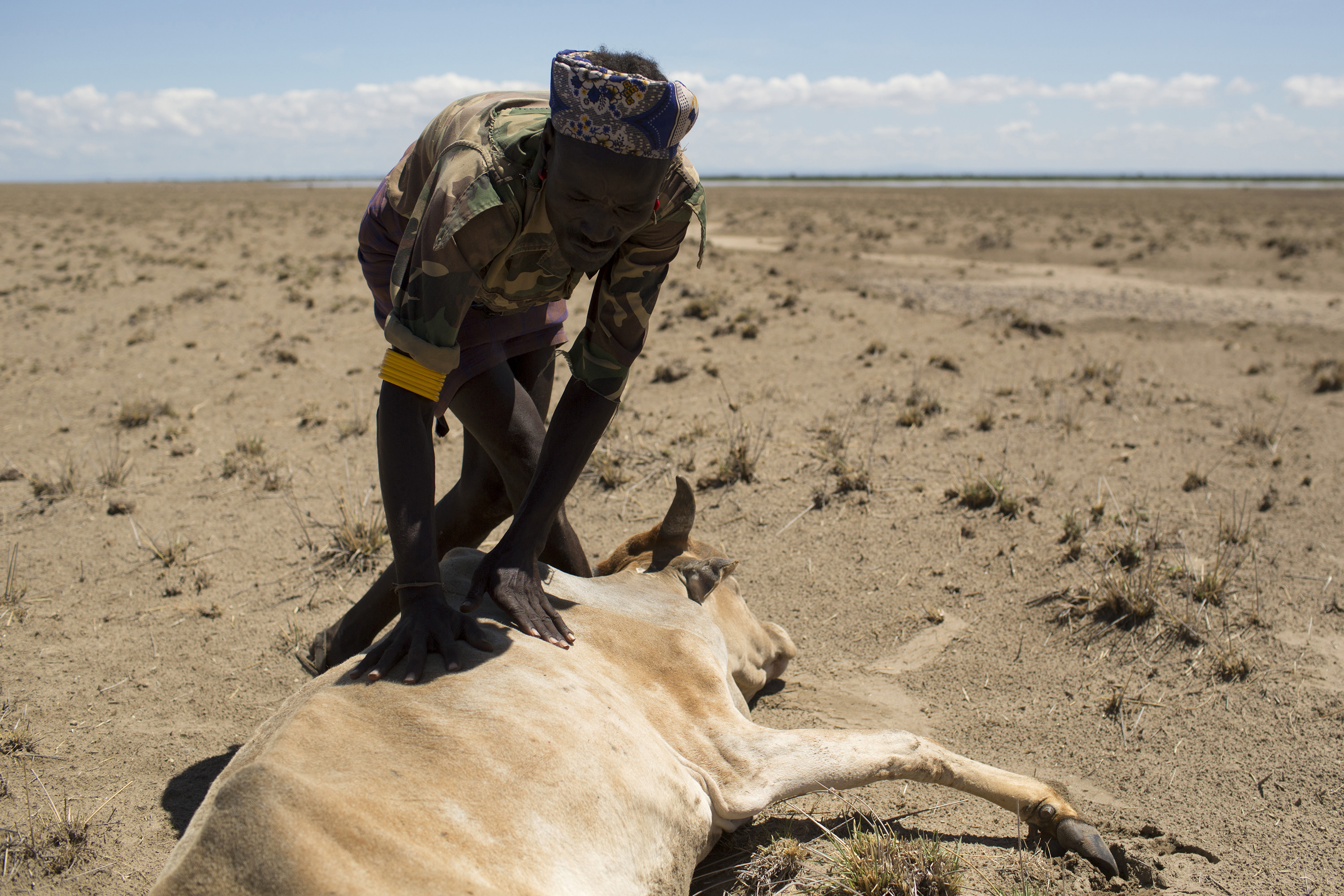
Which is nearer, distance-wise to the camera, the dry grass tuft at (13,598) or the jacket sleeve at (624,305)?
the jacket sleeve at (624,305)

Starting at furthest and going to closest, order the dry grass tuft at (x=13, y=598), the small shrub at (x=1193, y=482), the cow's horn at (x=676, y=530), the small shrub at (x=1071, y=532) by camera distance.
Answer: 1. the small shrub at (x=1193, y=482)
2. the small shrub at (x=1071, y=532)
3. the dry grass tuft at (x=13, y=598)
4. the cow's horn at (x=676, y=530)

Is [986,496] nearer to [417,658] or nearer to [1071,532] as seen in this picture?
[1071,532]

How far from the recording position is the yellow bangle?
87.5 inches

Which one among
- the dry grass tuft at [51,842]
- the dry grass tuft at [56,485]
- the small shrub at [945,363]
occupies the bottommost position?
the dry grass tuft at [51,842]

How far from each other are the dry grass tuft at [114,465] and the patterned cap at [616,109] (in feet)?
14.8

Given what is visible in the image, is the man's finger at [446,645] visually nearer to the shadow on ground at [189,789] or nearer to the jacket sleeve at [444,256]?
the jacket sleeve at [444,256]

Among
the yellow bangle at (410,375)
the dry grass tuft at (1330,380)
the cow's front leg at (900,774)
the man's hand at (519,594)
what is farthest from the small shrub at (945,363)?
the yellow bangle at (410,375)

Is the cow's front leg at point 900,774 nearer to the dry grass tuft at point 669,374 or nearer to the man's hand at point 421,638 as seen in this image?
the man's hand at point 421,638

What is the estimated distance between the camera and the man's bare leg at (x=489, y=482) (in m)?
2.83

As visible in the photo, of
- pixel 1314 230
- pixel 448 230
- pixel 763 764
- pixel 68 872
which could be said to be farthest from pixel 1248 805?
pixel 1314 230

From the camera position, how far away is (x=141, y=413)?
254 inches

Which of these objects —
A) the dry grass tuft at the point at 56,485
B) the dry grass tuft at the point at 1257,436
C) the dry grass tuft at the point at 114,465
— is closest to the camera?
the dry grass tuft at the point at 56,485

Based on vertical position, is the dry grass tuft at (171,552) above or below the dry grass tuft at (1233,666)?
above

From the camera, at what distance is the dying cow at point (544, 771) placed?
1719mm
